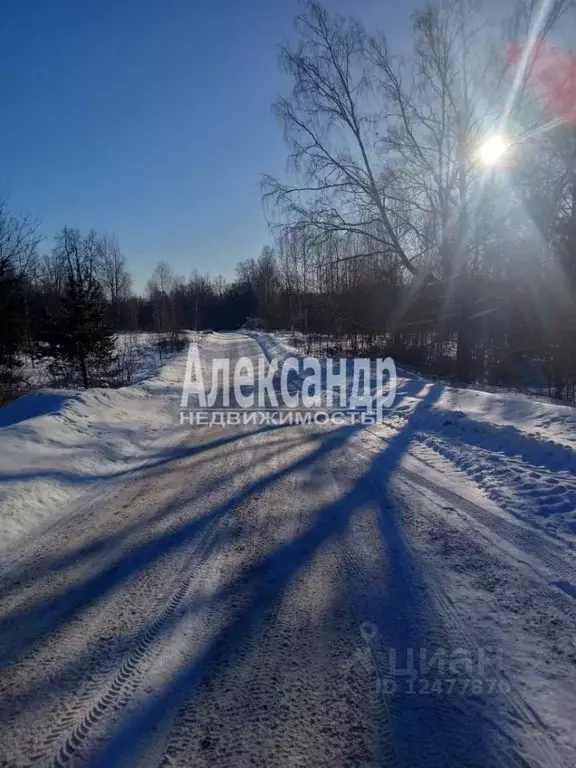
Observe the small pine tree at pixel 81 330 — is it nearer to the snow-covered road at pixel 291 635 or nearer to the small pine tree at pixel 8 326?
the small pine tree at pixel 8 326

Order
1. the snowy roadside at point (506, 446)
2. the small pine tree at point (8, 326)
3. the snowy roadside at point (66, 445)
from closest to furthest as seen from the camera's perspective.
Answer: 1. the snowy roadside at point (506, 446)
2. the snowy roadside at point (66, 445)
3. the small pine tree at point (8, 326)

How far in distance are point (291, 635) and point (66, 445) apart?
523 centimetres

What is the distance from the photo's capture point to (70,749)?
201 centimetres

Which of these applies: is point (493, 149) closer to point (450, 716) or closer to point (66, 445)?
point (66, 445)

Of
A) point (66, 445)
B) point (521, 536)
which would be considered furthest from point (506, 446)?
point (66, 445)

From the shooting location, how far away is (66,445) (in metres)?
6.72

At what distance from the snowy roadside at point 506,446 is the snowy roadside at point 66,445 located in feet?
13.7

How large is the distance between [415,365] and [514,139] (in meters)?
9.70

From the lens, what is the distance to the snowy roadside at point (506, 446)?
4.45m

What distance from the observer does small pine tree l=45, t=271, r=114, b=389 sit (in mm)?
15430

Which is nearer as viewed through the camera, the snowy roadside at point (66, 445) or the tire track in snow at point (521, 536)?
the tire track in snow at point (521, 536)

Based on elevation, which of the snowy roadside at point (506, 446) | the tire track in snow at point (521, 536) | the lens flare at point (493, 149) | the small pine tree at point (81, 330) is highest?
the lens flare at point (493, 149)

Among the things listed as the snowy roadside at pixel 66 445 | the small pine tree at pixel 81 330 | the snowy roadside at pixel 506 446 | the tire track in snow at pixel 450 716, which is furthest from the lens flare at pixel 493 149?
the small pine tree at pixel 81 330

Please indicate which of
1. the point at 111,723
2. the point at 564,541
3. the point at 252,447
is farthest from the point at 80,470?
the point at 564,541
